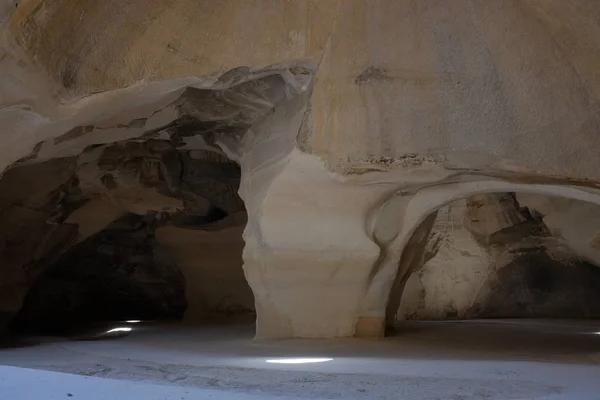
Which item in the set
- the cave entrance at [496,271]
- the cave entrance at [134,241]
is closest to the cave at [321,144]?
the cave entrance at [134,241]

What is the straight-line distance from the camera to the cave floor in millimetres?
2023

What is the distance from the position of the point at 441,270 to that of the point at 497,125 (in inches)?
231

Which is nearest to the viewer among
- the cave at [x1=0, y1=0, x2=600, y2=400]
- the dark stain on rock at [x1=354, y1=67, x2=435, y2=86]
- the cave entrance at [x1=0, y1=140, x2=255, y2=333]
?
the cave at [x1=0, y1=0, x2=600, y2=400]

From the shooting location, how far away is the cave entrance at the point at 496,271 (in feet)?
26.2

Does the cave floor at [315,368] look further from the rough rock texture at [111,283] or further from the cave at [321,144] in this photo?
the rough rock texture at [111,283]

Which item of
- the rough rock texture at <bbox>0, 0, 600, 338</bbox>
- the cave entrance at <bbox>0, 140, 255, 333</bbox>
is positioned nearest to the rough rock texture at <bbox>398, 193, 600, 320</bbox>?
the cave entrance at <bbox>0, 140, 255, 333</bbox>

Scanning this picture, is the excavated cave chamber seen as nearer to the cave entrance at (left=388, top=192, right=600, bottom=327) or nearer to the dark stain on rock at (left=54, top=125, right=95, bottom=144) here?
the dark stain on rock at (left=54, top=125, right=95, bottom=144)

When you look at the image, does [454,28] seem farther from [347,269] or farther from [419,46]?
[347,269]

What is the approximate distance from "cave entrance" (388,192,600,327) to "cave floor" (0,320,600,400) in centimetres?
309

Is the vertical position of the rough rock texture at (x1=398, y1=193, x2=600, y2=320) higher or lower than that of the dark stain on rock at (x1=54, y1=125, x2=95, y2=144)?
lower

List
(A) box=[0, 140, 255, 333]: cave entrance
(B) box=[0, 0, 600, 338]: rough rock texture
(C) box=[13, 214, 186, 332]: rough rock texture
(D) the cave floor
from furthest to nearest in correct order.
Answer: (C) box=[13, 214, 186, 332]: rough rock texture < (A) box=[0, 140, 255, 333]: cave entrance < (B) box=[0, 0, 600, 338]: rough rock texture < (D) the cave floor

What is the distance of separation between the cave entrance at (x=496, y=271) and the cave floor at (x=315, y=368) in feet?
10.2

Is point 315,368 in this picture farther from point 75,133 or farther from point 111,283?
point 111,283

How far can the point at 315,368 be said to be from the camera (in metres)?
2.92
